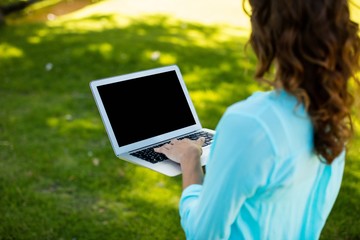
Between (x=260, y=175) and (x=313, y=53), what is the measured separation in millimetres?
332

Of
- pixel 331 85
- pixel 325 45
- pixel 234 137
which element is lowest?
pixel 234 137

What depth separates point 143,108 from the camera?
2.38 metres

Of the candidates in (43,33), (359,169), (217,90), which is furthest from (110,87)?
(43,33)

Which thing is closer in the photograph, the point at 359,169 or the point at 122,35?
the point at 359,169

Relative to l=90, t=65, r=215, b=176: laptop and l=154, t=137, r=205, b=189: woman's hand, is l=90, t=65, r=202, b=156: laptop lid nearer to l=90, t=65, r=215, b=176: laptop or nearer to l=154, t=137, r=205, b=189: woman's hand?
l=90, t=65, r=215, b=176: laptop

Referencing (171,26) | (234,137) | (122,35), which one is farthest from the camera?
(171,26)

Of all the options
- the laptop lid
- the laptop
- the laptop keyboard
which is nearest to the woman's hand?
the laptop keyboard

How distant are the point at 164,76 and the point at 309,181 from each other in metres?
1.16

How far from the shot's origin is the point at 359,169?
13.5 ft

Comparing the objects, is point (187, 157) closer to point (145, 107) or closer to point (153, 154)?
point (153, 154)

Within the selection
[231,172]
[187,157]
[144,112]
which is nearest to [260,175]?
[231,172]

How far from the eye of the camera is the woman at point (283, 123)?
1254 millimetres

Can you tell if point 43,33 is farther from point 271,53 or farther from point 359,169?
point 271,53

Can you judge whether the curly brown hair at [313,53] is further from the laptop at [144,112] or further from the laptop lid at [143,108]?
the laptop lid at [143,108]
